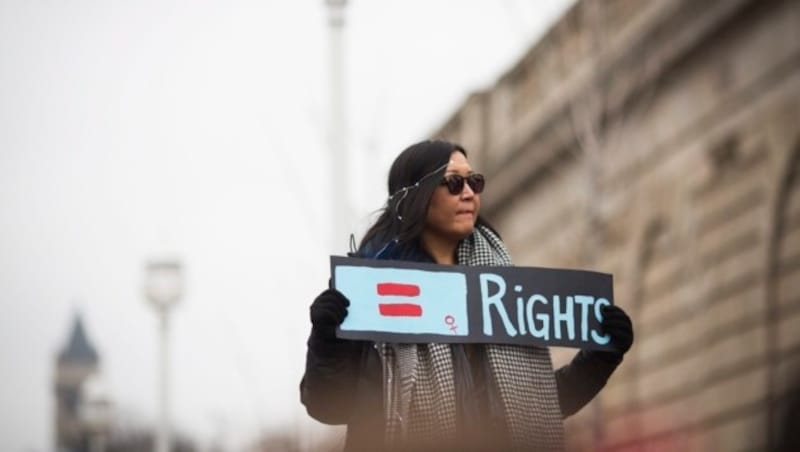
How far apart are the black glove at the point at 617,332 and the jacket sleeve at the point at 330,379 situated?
701 millimetres

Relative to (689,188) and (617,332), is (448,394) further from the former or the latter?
(689,188)

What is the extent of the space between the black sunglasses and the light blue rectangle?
0.75 feet

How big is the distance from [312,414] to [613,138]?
19303 mm

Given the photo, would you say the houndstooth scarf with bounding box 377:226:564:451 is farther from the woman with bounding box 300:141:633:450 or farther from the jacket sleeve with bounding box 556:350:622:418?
the jacket sleeve with bounding box 556:350:622:418

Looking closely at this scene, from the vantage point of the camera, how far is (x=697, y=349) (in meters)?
25.2

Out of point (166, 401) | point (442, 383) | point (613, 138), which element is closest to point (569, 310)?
point (442, 383)

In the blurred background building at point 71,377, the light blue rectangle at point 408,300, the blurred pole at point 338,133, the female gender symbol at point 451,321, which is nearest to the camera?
the light blue rectangle at point 408,300

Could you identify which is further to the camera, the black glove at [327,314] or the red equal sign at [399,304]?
the red equal sign at [399,304]

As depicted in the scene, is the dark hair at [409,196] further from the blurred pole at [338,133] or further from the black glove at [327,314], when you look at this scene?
the blurred pole at [338,133]

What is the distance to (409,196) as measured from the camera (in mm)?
6102

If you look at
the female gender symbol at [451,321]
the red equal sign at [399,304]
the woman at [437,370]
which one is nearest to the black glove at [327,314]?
the woman at [437,370]

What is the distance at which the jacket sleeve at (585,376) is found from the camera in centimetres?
608

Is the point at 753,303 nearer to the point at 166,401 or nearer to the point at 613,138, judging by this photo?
the point at 613,138

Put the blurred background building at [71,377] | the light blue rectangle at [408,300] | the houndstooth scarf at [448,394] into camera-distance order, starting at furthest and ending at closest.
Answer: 1. the blurred background building at [71,377]
2. the light blue rectangle at [408,300]
3. the houndstooth scarf at [448,394]
